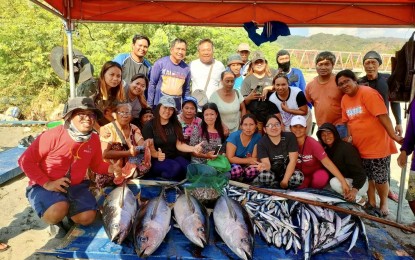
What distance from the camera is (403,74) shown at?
4.92 metres

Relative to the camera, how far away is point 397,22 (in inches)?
217

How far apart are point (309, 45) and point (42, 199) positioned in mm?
115967

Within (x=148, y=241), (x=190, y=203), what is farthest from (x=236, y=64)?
(x=148, y=241)

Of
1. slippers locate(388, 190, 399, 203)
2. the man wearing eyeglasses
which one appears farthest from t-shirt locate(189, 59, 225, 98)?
slippers locate(388, 190, 399, 203)

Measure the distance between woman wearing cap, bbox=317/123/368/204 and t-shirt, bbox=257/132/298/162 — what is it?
1.57ft

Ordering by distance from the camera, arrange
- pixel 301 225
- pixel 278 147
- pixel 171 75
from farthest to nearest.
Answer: pixel 171 75 < pixel 278 147 < pixel 301 225

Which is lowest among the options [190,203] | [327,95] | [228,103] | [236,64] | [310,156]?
[190,203]

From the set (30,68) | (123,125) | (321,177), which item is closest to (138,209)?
(123,125)

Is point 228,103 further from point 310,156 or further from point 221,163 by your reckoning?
point 310,156

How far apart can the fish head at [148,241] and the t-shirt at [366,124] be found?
3060mm

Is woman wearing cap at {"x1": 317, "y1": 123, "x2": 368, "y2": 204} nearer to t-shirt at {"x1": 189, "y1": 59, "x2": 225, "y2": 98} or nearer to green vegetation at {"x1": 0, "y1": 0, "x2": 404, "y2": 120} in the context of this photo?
t-shirt at {"x1": 189, "y1": 59, "x2": 225, "y2": 98}

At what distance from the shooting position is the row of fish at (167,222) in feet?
10.8

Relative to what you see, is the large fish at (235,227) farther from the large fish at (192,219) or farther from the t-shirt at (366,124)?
the t-shirt at (366,124)

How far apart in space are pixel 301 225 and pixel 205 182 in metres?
1.28
